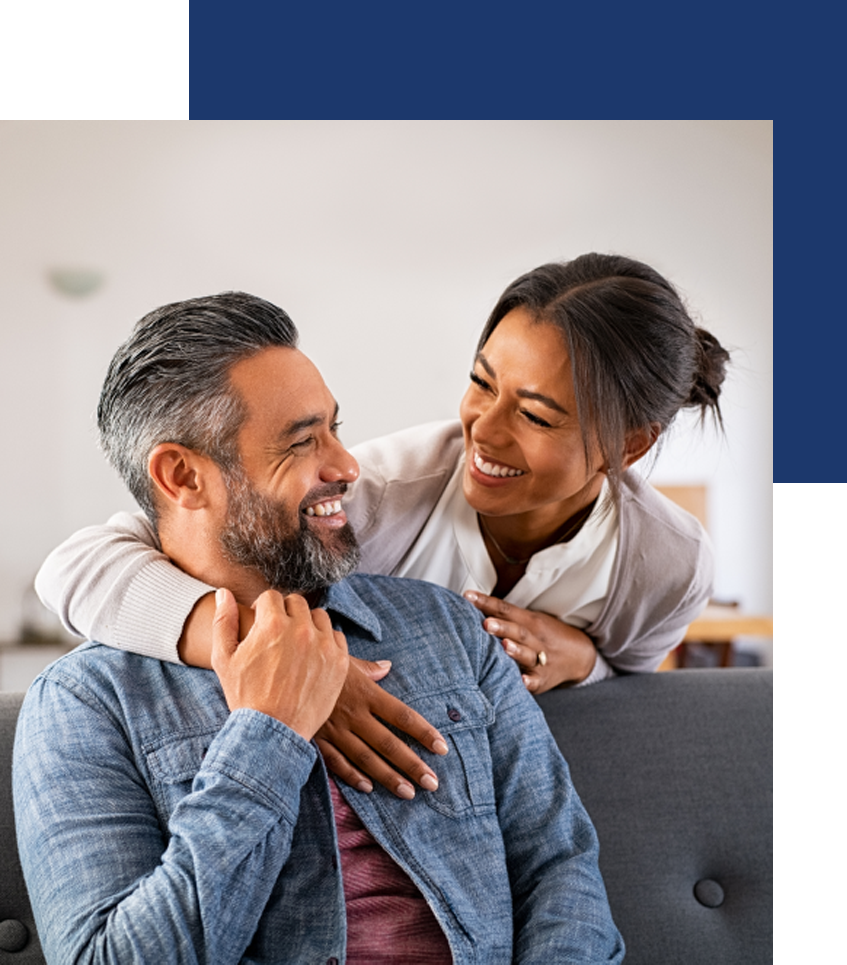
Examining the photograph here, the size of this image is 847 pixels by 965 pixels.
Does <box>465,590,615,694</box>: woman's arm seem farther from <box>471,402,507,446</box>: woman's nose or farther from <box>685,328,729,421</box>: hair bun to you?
<box>685,328,729,421</box>: hair bun

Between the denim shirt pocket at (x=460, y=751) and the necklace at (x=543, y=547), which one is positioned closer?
the denim shirt pocket at (x=460, y=751)

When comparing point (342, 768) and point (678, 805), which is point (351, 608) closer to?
point (342, 768)

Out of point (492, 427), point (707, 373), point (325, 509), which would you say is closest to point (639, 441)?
point (707, 373)

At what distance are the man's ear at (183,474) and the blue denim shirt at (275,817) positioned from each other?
22 centimetres

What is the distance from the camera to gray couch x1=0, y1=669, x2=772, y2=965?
59.5 inches

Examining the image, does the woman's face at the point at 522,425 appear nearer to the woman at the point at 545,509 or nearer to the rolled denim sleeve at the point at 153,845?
the woman at the point at 545,509

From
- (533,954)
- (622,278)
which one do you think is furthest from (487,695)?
(622,278)

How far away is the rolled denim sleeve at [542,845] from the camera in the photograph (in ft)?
3.80

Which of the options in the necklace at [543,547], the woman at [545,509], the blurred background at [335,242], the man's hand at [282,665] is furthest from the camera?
the blurred background at [335,242]

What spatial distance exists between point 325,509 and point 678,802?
802 millimetres

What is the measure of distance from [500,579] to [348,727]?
21.9 inches

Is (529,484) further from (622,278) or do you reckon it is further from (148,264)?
(148,264)

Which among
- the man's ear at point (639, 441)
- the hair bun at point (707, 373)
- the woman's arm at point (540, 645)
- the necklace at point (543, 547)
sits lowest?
the woman's arm at point (540, 645)

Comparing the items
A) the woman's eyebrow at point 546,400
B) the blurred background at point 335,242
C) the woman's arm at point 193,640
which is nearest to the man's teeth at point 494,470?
the woman's eyebrow at point 546,400
